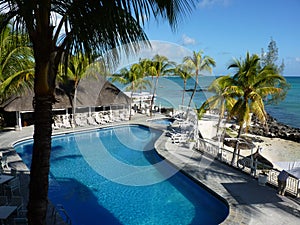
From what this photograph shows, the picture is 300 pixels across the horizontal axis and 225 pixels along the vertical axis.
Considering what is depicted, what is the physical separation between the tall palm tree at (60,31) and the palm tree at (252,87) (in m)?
8.47

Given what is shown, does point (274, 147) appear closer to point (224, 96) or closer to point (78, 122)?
point (224, 96)

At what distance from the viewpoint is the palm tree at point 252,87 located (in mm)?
9781

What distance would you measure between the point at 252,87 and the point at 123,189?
650 cm

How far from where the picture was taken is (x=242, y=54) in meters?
10.2

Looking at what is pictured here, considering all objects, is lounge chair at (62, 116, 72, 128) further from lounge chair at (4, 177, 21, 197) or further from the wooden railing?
lounge chair at (4, 177, 21, 197)

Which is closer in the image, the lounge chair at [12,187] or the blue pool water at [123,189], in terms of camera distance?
the lounge chair at [12,187]

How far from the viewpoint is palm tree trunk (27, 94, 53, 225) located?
97.5 inches

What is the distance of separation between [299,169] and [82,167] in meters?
8.73

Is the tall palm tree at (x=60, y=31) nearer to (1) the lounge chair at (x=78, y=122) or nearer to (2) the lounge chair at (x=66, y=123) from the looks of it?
Result: (2) the lounge chair at (x=66, y=123)

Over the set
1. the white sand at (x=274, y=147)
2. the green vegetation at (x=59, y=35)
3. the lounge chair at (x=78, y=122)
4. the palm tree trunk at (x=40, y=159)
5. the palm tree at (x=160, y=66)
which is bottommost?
the white sand at (x=274, y=147)

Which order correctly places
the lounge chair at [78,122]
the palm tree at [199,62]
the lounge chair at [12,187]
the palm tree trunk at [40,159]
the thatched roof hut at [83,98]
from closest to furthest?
the palm tree trunk at [40,159] → the lounge chair at [12,187] → the thatched roof hut at [83,98] → the lounge chair at [78,122] → the palm tree at [199,62]

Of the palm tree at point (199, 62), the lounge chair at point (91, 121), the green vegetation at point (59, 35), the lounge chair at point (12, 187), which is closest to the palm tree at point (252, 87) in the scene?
the lounge chair at point (12, 187)

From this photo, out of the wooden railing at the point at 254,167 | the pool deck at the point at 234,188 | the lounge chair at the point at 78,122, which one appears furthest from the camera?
the lounge chair at the point at 78,122

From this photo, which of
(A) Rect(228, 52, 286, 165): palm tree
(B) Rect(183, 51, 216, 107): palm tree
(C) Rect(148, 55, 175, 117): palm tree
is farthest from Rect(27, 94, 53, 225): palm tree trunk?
(B) Rect(183, 51, 216, 107): palm tree
